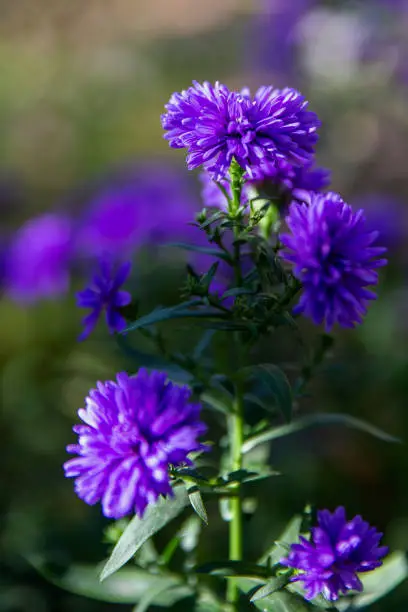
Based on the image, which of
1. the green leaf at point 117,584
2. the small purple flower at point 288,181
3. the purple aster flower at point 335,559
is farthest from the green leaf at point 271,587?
the small purple flower at point 288,181

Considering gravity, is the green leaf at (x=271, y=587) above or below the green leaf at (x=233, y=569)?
below

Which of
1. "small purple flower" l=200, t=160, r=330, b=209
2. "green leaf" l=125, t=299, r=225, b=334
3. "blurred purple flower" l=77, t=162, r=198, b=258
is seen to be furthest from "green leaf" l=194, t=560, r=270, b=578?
"blurred purple flower" l=77, t=162, r=198, b=258

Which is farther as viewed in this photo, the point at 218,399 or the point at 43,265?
the point at 43,265

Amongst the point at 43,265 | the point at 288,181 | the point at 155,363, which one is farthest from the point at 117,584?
the point at 43,265

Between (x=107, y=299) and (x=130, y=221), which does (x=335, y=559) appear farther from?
(x=130, y=221)

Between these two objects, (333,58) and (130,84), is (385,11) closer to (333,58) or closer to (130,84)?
(333,58)

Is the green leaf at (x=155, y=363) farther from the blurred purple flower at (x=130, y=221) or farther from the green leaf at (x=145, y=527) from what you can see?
the blurred purple flower at (x=130, y=221)

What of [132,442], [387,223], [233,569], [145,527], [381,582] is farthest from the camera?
[387,223]
